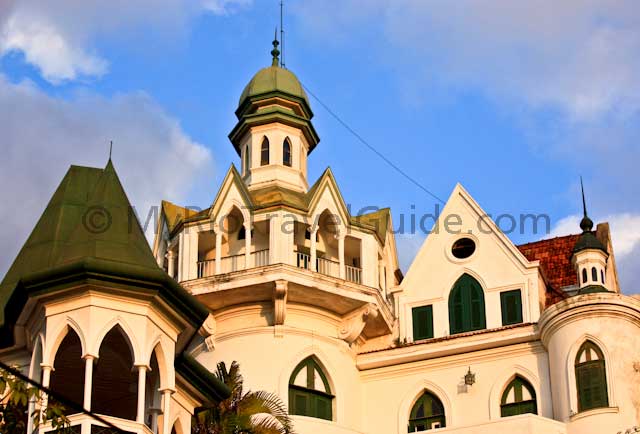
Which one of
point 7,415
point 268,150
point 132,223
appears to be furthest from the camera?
point 268,150

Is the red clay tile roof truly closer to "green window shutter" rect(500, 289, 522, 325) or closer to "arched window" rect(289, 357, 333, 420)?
"green window shutter" rect(500, 289, 522, 325)

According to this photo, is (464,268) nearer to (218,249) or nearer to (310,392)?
(310,392)

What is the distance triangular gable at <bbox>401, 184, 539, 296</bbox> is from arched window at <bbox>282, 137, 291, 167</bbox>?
495 centimetres

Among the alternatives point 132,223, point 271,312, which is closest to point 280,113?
point 271,312

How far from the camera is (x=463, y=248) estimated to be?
44.9 m

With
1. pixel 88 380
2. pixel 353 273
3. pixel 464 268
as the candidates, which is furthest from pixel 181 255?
pixel 88 380

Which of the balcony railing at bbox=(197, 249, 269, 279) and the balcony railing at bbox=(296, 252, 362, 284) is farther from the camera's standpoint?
the balcony railing at bbox=(296, 252, 362, 284)

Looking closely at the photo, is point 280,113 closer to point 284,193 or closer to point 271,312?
point 284,193

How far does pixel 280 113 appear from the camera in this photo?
46812mm

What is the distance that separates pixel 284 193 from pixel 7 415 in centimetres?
2101

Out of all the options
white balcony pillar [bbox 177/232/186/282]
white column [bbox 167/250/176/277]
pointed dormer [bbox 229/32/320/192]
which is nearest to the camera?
white balcony pillar [bbox 177/232/186/282]

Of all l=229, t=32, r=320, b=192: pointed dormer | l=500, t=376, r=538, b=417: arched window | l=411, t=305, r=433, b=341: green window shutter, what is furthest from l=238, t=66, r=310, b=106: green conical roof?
l=500, t=376, r=538, b=417: arched window

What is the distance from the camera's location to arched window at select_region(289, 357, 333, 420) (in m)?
41.3

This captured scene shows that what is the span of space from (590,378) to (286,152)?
489 inches
